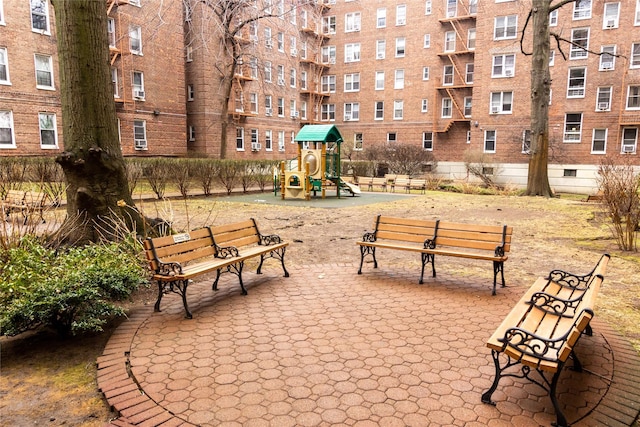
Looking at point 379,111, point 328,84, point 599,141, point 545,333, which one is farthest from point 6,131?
point 599,141

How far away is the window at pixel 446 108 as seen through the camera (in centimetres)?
4312

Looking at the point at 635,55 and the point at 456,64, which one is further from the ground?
the point at 456,64

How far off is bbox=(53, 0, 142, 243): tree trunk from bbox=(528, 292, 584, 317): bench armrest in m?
5.72

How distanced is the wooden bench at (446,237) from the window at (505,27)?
1379 inches

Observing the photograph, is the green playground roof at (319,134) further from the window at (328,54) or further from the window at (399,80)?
the window at (328,54)

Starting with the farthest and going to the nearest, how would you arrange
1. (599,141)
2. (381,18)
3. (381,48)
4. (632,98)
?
(381,48)
(381,18)
(599,141)
(632,98)

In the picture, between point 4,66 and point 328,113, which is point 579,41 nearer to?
point 328,113

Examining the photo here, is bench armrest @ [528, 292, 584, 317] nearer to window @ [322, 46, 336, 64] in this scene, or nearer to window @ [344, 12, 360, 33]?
window @ [344, 12, 360, 33]

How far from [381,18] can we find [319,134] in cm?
3123

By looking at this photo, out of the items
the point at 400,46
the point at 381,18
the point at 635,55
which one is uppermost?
the point at 381,18

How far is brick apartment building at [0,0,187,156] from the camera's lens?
25250 mm

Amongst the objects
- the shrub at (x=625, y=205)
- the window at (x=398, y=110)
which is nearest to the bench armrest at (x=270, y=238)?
the shrub at (x=625, y=205)

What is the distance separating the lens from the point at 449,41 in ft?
140

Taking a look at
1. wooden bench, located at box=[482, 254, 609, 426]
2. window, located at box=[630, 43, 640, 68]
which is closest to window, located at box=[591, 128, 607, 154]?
window, located at box=[630, 43, 640, 68]
